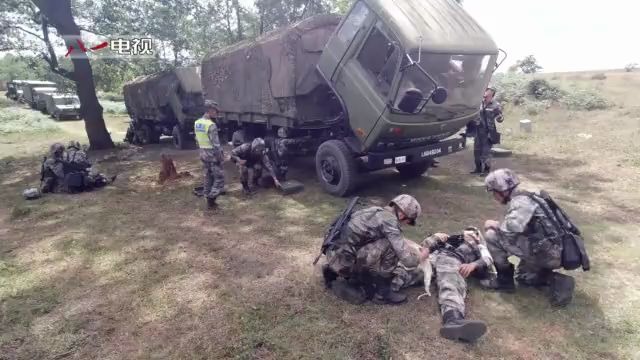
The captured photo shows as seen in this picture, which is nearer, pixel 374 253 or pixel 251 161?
pixel 374 253

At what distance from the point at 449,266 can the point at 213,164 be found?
4.52 meters

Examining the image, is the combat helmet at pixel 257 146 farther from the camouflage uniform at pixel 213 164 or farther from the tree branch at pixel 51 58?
the tree branch at pixel 51 58

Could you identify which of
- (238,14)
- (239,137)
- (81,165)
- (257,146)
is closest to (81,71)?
→ (81,165)

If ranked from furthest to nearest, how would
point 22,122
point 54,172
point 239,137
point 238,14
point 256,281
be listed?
point 238,14 < point 22,122 < point 239,137 < point 54,172 < point 256,281

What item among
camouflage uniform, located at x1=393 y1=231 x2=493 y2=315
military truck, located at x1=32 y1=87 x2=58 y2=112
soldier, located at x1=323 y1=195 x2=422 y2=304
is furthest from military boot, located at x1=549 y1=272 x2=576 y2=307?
military truck, located at x1=32 y1=87 x2=58 y2=112

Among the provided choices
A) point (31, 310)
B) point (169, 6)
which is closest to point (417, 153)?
point (31, 310)

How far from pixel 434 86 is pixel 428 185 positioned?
101 inches

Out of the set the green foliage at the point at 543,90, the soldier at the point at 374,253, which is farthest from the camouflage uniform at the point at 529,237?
the green foliage at the point at 543,90

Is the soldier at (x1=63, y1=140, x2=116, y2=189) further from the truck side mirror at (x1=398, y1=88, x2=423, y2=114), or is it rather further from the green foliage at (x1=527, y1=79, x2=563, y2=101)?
the green foliage at (x1=527, y1=79, x2=563, y2=101)

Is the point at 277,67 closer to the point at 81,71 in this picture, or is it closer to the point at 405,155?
the point at 405,155

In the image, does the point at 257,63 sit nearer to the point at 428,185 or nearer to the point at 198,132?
the point at 198,132

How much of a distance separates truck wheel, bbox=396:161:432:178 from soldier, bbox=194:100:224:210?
3.67 meters

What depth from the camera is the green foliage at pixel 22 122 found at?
18.7 metres

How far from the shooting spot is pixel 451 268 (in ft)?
12.4
